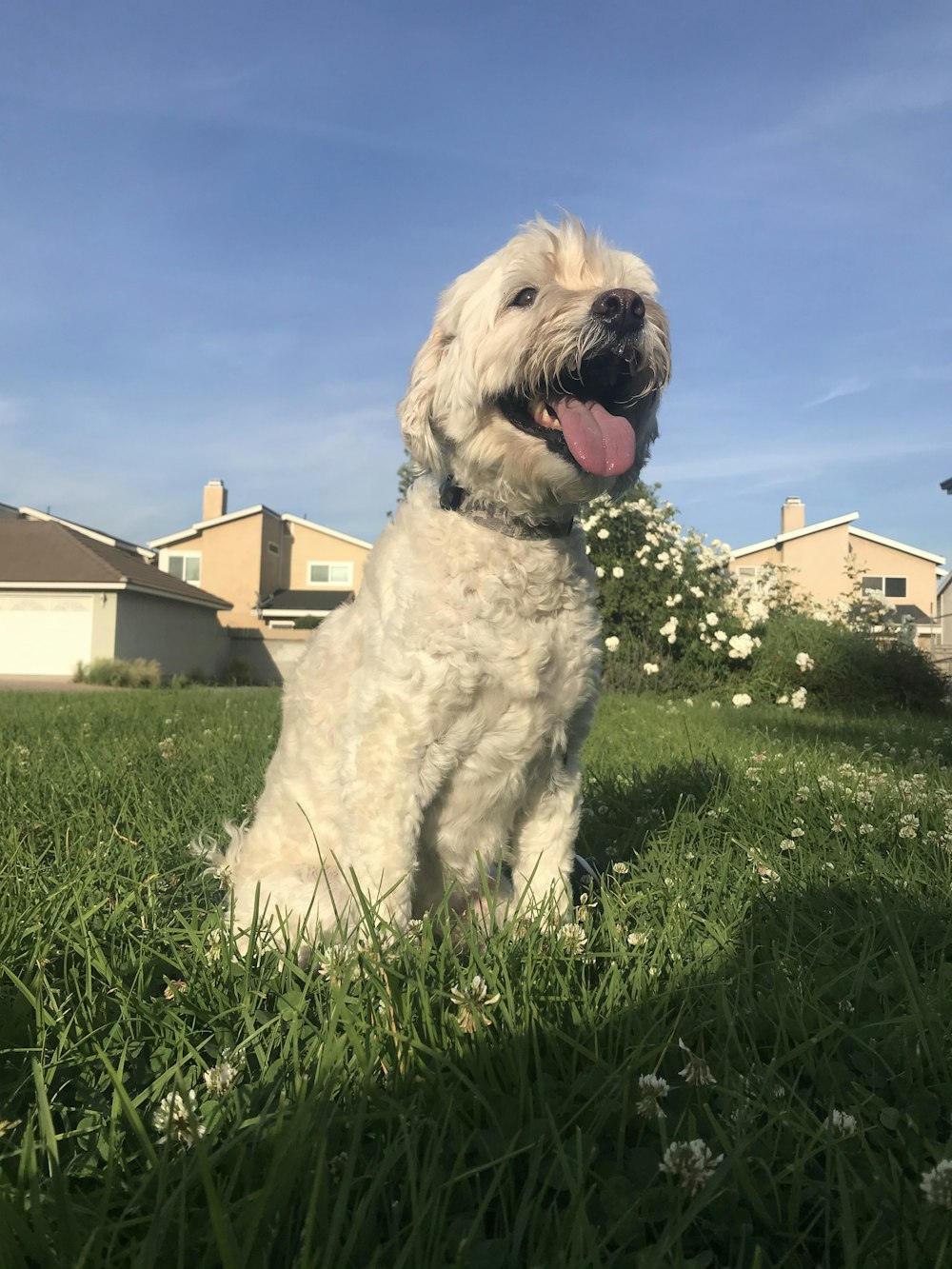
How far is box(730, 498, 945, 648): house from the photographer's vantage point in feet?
136

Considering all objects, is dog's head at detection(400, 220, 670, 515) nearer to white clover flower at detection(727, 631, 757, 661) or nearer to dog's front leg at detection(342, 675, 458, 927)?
dog's front leg at detection(342, 675, 458, 927)

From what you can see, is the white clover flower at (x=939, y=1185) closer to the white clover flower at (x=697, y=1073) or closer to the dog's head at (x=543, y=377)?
the white clover flower at (x=697, y=1073)

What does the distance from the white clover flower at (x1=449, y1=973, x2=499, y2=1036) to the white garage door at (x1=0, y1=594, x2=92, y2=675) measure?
96.8 feet

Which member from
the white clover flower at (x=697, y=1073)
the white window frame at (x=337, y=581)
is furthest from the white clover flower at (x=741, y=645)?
the white window frame at (x=337, y=581)

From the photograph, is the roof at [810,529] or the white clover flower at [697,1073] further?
the roof at [810,529]

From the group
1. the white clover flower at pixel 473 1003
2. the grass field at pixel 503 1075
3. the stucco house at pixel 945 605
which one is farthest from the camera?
the stucco house at pixel 945 605

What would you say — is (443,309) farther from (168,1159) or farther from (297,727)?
(168,1159)

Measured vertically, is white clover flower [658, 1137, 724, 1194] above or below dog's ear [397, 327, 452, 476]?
below

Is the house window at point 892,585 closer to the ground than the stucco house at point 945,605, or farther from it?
farther from it

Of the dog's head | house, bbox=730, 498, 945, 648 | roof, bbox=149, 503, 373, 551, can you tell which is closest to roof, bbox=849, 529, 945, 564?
house, bbox=730, 498, 945, 648

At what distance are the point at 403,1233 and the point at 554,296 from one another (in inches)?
93.5

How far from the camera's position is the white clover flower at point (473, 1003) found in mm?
1750

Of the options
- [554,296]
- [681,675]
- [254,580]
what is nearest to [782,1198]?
[554,296]

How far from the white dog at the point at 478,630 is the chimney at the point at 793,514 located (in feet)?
153
